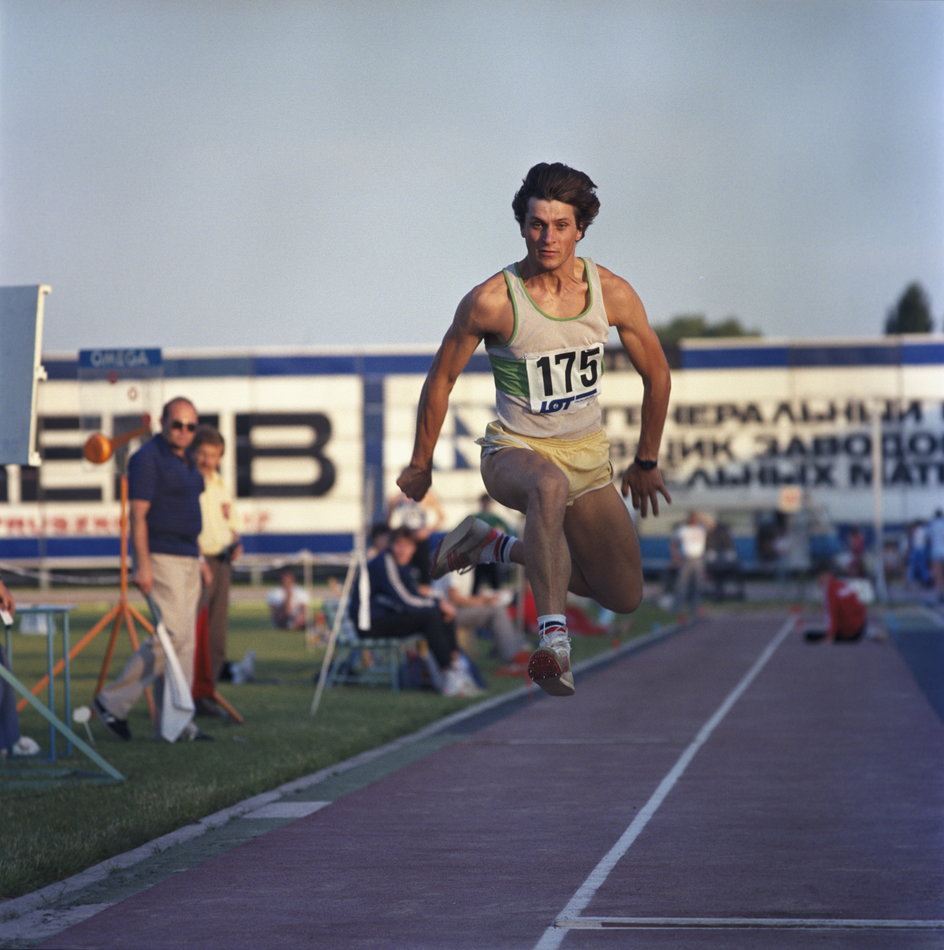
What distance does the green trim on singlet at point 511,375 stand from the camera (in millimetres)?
6359

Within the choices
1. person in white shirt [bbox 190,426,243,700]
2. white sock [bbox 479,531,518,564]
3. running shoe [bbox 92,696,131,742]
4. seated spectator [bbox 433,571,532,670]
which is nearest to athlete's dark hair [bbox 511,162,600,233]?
white sock [bbox 479,531,518,564]

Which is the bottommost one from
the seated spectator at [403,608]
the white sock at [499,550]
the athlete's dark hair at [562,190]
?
the seated spectator at [403,608]

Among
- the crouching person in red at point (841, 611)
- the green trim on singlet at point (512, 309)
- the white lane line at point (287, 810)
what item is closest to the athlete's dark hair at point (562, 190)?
the green trim on singlet at point (512, 309)

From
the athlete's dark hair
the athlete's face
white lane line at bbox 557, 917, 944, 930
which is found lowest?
white lane line at bbox 557, 917, 944, 930

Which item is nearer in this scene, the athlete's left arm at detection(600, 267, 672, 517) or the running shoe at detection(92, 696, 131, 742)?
the athlete's left arm at detection(600, 267, 672, 517)

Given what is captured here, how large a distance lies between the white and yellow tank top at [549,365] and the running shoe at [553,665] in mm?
890

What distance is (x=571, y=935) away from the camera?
569cm

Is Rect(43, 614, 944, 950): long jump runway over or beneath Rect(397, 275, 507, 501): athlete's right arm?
beneath

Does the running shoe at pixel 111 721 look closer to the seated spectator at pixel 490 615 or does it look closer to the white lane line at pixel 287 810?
the white lane line at pixel 287 810

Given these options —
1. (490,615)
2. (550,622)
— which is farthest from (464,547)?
(490,615)

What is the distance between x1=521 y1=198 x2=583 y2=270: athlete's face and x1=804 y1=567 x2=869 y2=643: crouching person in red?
48.9 feet

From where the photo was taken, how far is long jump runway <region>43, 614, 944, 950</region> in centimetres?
581

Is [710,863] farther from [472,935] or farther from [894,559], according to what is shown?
[894,559]

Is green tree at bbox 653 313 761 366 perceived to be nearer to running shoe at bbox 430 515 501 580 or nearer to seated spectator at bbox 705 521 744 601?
seated spectator at bbox 705 521 744 601
